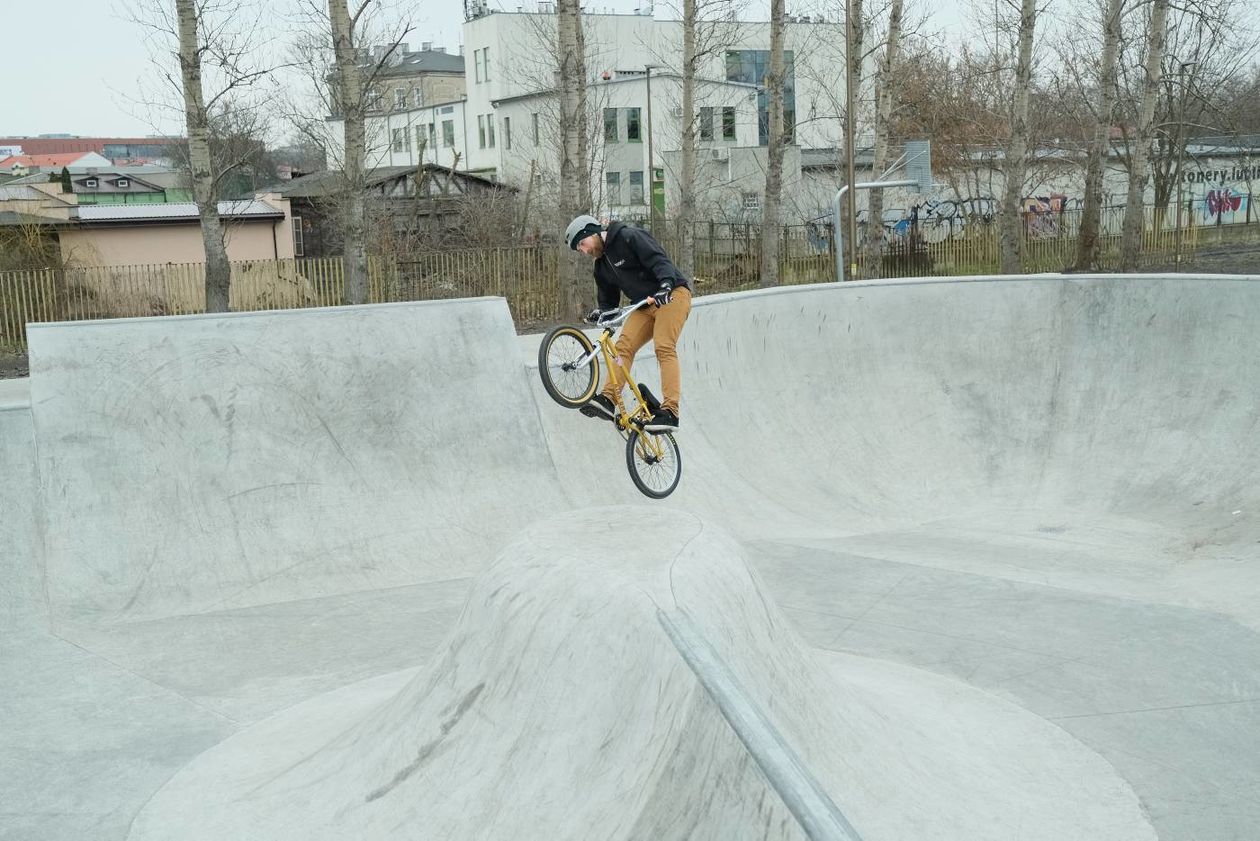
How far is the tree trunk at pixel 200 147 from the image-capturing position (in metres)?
14.4

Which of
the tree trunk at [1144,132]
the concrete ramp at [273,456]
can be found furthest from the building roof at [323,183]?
the concrete ramp at [273,456]

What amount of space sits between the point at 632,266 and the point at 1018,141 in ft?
55.1

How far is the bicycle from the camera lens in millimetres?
7793

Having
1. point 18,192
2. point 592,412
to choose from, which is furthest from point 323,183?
point 592,412

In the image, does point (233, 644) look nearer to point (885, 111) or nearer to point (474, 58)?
point (885, 111)

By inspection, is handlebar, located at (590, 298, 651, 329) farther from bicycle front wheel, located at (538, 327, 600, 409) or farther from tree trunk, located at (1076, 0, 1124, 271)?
tree trunk, located at (1076, 0, 1124, 271)

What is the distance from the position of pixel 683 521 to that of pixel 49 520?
14.9 feet

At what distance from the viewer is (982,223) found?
107ft

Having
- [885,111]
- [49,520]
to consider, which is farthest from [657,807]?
[885,111]

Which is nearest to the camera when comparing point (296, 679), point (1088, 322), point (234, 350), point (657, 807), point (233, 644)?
point (657, 807)

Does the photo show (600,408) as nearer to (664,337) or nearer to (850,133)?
(664,337)

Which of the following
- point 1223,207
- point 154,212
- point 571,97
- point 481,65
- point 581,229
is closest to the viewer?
point 581,229

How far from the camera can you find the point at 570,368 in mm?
7750

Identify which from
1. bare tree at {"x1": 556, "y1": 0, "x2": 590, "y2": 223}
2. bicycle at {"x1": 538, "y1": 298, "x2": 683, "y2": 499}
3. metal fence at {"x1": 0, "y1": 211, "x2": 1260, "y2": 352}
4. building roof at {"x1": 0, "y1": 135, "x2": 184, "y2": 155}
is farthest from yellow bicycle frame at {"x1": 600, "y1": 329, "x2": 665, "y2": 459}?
building roof at {"x1": 0, "y1": 135, "x2": 184, "y2": 155}
